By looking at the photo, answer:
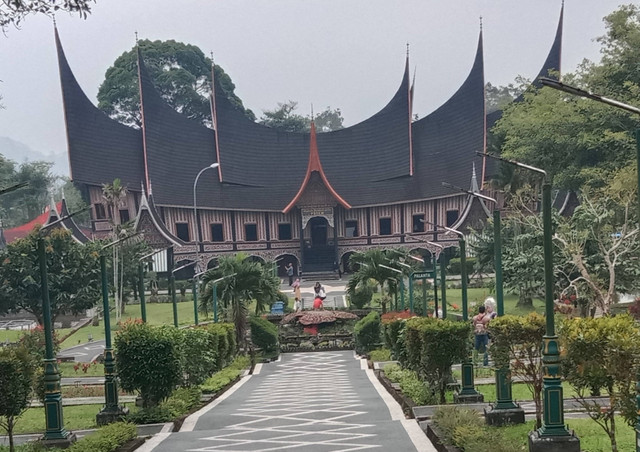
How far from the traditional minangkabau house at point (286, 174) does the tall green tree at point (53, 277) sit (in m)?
14.3

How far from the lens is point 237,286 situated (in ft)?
79.2

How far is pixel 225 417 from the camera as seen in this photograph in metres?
11.6

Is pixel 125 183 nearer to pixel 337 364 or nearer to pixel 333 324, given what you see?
pixel 333 324

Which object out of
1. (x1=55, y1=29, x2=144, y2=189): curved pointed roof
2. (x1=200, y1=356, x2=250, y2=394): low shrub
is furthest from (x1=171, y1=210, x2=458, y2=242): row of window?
(x1=200, y1=356, x2=250, y2=394): low shrub

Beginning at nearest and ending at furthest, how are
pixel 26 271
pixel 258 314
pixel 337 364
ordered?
pixel 337 364 < pixel 258 314 < pixel 26 271

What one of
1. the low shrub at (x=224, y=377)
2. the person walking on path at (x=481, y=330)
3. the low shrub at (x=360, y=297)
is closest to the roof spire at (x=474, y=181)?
the low shrub at (x=360, y=297)

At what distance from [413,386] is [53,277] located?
21050mm

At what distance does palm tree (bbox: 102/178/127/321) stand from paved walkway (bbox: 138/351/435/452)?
19.2 m

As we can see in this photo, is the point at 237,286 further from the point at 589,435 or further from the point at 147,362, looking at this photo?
the point at 589,435

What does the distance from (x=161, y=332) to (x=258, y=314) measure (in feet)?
49.1

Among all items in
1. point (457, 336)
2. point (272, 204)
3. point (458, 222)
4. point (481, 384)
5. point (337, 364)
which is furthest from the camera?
point (272, 204)

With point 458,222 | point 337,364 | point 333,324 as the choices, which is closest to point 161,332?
point 337,364

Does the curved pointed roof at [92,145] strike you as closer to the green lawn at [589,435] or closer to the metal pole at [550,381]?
the green lawn at [589,435]

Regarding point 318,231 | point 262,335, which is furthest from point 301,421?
point 318,231
